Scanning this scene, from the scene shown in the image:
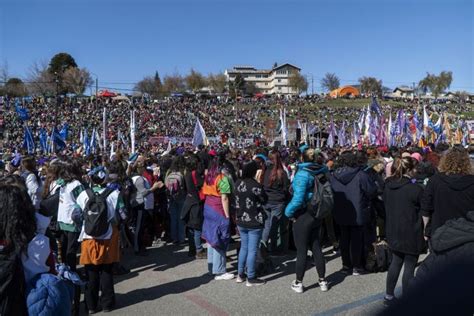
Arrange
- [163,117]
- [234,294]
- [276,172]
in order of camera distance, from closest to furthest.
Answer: [234,294] < [276,172] < [163,117]

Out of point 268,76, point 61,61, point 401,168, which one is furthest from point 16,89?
point 401,168

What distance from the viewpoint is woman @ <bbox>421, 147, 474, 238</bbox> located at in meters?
4.29

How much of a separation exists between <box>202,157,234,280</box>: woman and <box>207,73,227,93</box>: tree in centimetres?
11448

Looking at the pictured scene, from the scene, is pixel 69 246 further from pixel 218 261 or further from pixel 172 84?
pixel 172 84

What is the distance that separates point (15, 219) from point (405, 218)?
12.9 ft

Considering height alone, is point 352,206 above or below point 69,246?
above

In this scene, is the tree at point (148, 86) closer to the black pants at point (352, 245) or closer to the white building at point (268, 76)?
the white building at point (268, 76)

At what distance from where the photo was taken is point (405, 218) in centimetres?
497

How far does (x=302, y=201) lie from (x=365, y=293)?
142cm

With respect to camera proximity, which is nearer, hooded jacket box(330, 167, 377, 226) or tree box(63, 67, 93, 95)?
hooded jacket box(330, 167, 377, 226)

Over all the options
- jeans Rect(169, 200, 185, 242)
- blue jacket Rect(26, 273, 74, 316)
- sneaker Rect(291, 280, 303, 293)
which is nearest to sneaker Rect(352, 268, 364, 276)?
sneaker Rect(291, 280, 303, 293)

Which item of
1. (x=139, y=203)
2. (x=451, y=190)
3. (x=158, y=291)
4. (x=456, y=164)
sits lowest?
(x=158, y=291)

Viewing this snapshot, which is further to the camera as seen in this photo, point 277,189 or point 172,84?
point 172,84

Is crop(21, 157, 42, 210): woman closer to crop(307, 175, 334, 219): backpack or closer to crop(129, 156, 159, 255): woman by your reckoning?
crop(129, 156, 159, 255): woman
